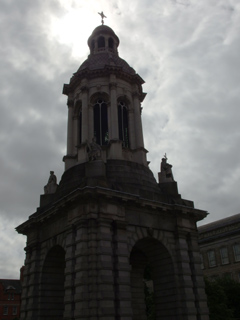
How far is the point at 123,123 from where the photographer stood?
102 feet

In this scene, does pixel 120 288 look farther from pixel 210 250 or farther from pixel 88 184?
pixel 210 250

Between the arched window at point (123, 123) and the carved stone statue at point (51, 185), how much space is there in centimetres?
681

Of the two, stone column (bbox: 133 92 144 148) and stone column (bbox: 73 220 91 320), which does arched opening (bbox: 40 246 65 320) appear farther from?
stone column (bbox: 133 92 144 148)

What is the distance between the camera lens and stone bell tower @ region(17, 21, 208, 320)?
21062 millimetres

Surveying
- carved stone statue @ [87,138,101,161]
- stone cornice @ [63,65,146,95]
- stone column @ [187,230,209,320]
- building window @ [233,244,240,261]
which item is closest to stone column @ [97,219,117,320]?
carved stone statue @ [87,138,101,161]

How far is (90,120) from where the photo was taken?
29.9 metres

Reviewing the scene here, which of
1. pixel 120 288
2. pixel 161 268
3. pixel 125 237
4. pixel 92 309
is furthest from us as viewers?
pixel 161 268

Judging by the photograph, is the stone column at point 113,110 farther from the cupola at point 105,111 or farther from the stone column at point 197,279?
the stone column at point 197,279

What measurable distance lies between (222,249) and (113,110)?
41.6 meters

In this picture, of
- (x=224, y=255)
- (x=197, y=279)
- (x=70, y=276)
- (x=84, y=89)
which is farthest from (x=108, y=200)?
(x=224, y=255)

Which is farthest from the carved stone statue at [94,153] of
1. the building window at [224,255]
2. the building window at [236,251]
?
the building window at [224,255]

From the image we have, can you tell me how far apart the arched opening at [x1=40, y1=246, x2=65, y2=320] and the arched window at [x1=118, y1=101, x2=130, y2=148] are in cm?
1068

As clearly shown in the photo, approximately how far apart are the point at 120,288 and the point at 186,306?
5.24m

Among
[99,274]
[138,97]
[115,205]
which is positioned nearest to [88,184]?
[115,205]
